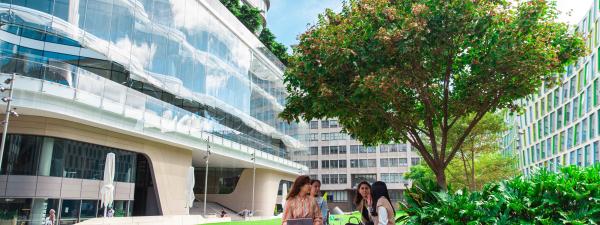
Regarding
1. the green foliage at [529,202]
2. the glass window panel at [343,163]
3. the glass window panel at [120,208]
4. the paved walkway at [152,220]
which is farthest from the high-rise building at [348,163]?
the green foliage at [529,202]

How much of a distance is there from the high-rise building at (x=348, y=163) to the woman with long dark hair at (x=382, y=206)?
71.0 meters

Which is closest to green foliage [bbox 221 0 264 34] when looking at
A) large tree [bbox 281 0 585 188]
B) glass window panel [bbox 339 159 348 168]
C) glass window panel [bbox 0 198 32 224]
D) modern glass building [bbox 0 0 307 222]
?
modern glass building [bbox 0 0 307 222]

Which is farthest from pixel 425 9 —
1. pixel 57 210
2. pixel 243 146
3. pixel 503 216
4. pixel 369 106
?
pixel 243 146

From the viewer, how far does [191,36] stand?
3531 centimetres

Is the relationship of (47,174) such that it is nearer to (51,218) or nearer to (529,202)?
(51,218)

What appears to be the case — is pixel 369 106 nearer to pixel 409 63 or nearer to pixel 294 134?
pixel 409 63

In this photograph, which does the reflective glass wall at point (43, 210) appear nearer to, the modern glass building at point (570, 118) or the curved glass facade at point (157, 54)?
the curved glass facade at point (157, 54)

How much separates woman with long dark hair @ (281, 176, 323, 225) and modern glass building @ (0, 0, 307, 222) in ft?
65.7

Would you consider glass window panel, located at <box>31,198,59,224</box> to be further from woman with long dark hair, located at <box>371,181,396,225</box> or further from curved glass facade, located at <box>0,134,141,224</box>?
woman with long dark hair, located at <box>371,181,396,225</box>

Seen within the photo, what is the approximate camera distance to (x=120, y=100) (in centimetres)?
2661

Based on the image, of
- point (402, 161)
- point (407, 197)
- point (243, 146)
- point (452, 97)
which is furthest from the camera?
point (402, 161)

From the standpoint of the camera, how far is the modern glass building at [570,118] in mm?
40594

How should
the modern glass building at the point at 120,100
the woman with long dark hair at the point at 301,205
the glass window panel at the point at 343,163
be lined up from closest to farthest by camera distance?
the woman with long dark hair at the point at 301,205 < the modern glass building at the point at 120,100 < the glass window panel at the point at 343,163

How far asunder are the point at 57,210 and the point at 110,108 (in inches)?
237
